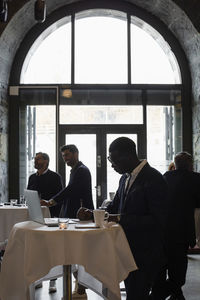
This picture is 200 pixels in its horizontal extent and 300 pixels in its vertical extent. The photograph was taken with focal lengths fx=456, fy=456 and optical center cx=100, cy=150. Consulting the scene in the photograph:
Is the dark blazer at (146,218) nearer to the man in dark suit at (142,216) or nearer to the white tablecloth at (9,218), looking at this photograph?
the man in dark suit at (142,216)

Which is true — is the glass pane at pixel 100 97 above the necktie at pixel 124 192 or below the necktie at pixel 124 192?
above

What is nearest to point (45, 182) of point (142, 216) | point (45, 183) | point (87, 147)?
point (45, 183)

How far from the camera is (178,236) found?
4.01 meters

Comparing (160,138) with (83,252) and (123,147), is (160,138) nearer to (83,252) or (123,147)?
(123,147)

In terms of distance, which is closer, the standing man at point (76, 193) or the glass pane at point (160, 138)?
the standing man at point (76, 193)

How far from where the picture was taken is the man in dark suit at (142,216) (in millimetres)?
2891

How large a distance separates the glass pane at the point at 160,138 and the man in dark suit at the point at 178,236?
4333 millimetres

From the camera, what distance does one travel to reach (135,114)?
8.52 metres

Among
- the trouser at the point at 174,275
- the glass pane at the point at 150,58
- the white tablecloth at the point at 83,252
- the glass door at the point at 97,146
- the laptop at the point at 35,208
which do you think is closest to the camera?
the white tablecloth at the point at 83,252

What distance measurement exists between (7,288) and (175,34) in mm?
6558

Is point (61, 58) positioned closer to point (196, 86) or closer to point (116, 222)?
point (196, 86)

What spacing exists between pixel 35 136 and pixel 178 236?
4.96 meters

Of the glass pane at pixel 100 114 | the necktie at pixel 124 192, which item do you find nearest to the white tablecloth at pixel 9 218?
the necktie at pixel 124 192

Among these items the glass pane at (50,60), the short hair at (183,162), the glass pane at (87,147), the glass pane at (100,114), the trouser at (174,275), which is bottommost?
the trouser at (174,275)
